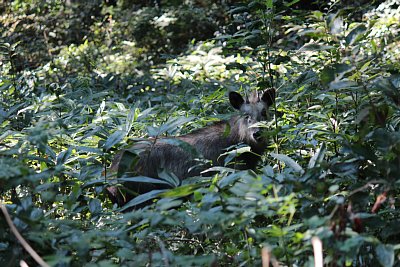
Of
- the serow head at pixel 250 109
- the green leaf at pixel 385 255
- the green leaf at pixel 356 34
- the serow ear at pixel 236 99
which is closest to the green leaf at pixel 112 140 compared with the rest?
the green leaf at pixel 356 34

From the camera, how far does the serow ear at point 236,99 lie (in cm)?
673

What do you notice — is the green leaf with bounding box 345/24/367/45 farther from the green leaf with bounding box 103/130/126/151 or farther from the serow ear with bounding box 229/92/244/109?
the serow ear with bounding box 229/92/244/109

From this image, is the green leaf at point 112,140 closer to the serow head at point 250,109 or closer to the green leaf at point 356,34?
the green leaf at point 356,34

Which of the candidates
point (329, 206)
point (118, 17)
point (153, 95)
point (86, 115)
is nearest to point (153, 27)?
point (118, 17)

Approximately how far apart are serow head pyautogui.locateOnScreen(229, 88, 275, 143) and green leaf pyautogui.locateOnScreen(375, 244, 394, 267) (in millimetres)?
3791

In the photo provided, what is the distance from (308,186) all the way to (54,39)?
1630 centimetres

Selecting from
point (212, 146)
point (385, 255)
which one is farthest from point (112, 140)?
point (212, 146)

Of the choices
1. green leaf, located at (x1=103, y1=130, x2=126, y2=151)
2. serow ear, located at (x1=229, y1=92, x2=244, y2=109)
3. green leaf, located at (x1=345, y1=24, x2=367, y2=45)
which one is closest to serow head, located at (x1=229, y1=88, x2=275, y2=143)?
serow ear, located at (x1=229, y1=92, x2=244, y2=109)

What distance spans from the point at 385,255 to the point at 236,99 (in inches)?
168

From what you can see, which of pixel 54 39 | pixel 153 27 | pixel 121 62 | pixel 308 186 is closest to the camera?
pixel 308 186

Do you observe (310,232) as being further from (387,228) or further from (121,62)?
(121,62)

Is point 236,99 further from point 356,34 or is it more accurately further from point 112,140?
point 356,34

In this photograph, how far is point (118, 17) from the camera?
57.4 ft

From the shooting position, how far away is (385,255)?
2.62 metres
